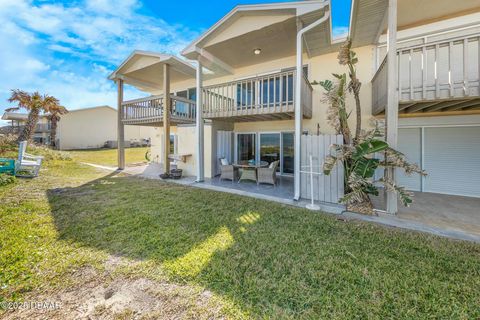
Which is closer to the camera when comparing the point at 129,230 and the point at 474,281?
the point at 474,281

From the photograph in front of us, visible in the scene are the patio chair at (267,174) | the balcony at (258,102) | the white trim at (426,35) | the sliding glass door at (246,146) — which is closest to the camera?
the white trim at (426,35)

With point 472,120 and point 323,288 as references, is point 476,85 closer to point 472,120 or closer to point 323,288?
point 472,120

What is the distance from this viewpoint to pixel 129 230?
170 inches

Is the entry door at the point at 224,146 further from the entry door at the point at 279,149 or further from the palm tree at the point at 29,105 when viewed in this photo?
A: the palm tree at the point at 29,105

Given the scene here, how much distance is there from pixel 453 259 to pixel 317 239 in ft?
6.87

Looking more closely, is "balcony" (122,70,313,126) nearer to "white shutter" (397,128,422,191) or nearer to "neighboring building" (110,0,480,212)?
"neighboring building" (110,0,480,212)

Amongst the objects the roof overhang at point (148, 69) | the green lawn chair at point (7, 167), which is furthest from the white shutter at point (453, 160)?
the green lawn chair at point (7, 167)

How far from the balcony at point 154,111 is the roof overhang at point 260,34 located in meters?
3.04

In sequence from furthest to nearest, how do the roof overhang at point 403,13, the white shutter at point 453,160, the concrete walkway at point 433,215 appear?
the white shutter at point 453,160, the roof overhang at point 403,13, the concrete walkway at point 433,215

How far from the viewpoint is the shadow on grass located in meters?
2.46

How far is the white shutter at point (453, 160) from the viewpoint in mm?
6562

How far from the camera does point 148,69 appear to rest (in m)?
10.9

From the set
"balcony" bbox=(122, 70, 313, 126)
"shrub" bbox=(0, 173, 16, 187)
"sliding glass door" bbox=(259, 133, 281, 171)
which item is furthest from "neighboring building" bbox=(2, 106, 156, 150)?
"sliding glass door" bbox=(259, 133, 281, 171)

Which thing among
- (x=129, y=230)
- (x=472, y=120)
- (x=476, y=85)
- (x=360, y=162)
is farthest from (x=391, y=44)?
(x=129, y=230)
